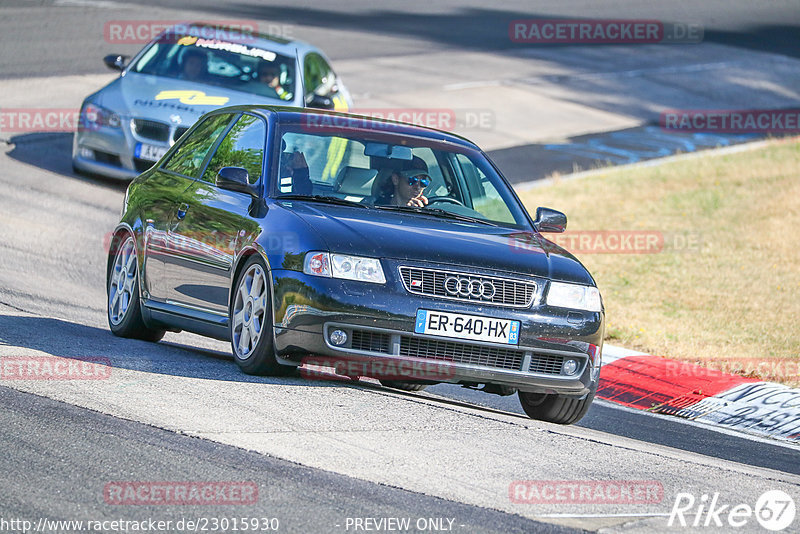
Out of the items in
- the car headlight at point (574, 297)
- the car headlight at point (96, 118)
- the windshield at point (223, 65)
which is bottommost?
the car headlight at point (96, 118)

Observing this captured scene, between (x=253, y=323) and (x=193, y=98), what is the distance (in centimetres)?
860

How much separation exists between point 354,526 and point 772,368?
6.33 metres

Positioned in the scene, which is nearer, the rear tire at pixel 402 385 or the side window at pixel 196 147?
the rear tire at pixel 402 385

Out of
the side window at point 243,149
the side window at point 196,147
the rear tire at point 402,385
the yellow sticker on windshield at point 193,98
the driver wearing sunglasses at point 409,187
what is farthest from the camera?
the yellow sticker on windshield at point 193,98

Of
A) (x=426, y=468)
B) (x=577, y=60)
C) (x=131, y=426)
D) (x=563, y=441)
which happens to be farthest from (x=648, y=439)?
(x=577, y=60)

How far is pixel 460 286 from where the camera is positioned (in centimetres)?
728

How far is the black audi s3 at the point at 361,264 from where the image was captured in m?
7.22

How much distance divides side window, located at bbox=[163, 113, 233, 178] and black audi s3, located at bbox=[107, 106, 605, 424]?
0.06ft

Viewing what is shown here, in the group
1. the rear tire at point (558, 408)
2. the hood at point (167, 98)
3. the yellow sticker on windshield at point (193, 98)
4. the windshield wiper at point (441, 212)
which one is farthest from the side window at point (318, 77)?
the rear tire at point (558, 408)

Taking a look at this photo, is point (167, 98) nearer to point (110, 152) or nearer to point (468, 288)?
point (110, 152)

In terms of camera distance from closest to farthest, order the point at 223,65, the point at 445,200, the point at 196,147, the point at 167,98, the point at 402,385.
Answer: the point at 445,200, the point at 402,385, the point at 196,147, the point at 167,98, the point at 223,65

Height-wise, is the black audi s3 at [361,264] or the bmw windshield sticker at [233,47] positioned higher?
the black audi s3 at [361,264]

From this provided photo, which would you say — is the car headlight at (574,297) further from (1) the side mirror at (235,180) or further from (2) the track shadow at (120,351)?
(1) the side mirror at (235,180)

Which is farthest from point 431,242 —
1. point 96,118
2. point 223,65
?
point 223,65
